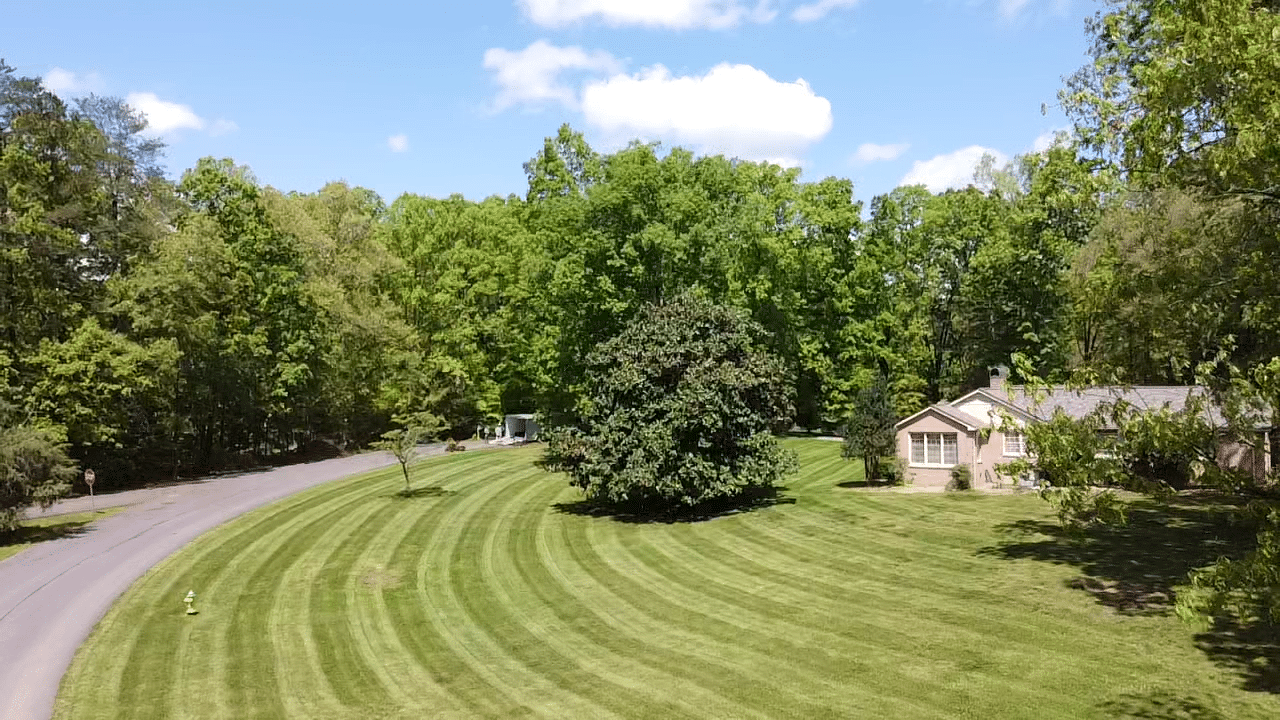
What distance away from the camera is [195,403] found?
48.8 meters

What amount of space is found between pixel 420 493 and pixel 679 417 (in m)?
14.0

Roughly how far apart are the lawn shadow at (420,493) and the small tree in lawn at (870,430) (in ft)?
60.9

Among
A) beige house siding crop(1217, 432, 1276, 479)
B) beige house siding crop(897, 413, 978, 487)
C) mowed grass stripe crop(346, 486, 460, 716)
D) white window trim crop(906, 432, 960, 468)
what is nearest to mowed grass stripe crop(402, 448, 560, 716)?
mowed grass stripe crop(346, 486, 460, 716)

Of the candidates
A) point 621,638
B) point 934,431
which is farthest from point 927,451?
point 621,638

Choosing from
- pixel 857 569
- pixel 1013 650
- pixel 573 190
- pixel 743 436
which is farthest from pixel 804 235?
pixel 1013 650

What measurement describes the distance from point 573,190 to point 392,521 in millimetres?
24679

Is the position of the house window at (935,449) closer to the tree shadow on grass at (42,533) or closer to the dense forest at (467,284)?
the dense forest at (467,284)

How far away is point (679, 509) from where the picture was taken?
33.2 meters

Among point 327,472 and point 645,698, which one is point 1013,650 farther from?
point 327,472

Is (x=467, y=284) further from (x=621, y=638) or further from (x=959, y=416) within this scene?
(x=621, y=638)

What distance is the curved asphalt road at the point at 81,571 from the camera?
664 inches

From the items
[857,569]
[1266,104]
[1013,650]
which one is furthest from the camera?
[857,569]

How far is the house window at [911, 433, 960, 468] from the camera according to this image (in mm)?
37031

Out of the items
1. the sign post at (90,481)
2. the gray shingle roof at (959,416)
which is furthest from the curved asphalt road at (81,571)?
the gray shingle roof at (959,416)
